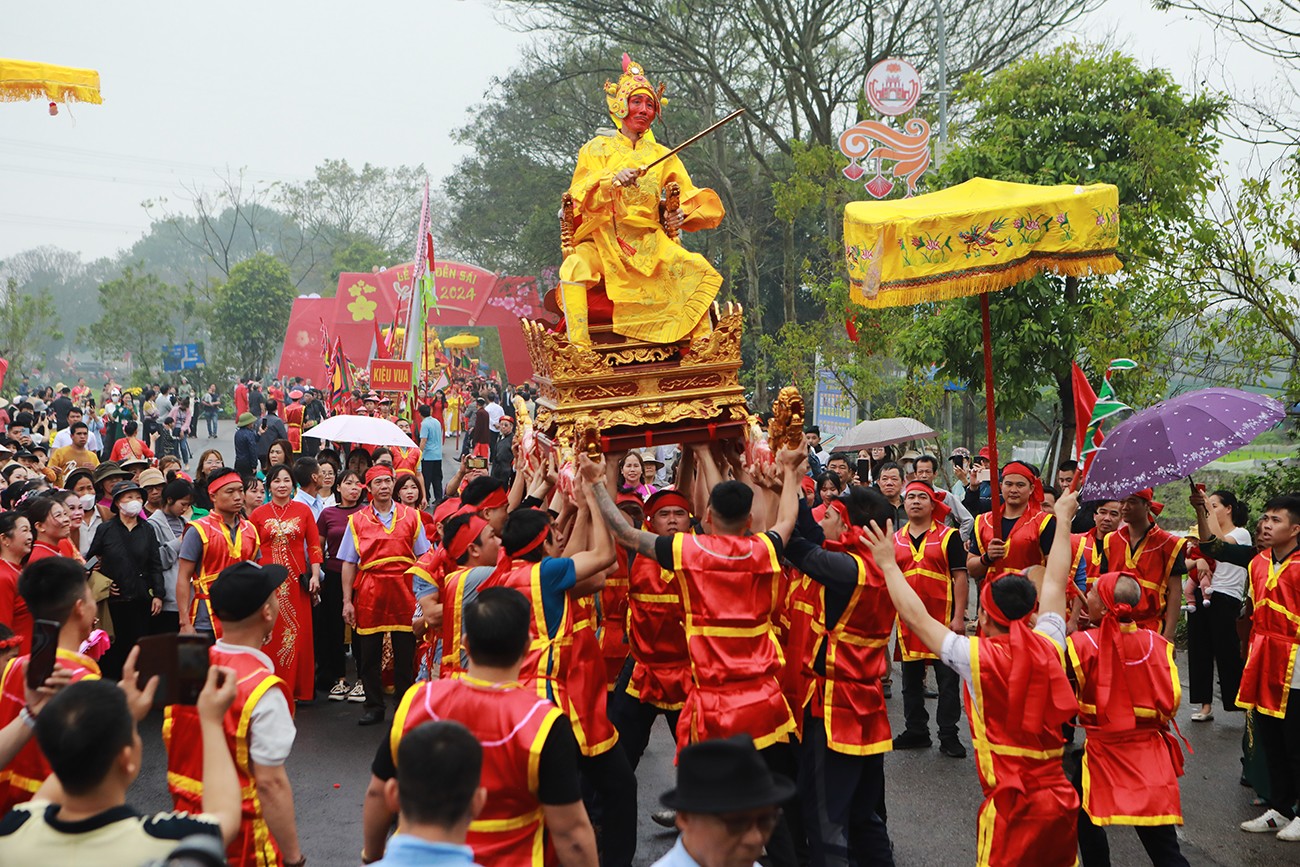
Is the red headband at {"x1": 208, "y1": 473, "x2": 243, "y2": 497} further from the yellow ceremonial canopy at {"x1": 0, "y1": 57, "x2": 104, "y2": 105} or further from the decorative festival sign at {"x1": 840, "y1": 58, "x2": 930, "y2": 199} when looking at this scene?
the decorative festival sign at {"x1": 840, "y1": 58, "x2": 930, "y2": 199}

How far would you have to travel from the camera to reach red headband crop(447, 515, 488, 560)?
5.07 m

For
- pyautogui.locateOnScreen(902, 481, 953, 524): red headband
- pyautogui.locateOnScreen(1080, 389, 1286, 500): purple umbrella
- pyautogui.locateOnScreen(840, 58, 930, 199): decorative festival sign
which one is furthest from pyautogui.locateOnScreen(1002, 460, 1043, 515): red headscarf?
pyautogui.locateOnScreen(840, 58, 930, 199): decorative festival sign

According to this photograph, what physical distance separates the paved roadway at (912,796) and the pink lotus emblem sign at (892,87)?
9.13m

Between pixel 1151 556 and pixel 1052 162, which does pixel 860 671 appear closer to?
pixel 1151 556

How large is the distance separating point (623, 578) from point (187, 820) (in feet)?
10.8

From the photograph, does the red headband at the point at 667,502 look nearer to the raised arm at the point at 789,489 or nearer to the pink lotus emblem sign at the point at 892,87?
the raised arm at the point at 789,489

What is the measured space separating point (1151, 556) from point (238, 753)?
510cm

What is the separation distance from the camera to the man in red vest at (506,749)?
10.6 ft

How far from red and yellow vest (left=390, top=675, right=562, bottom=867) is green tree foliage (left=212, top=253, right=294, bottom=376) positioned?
44.5 metres

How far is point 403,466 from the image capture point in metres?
11.8

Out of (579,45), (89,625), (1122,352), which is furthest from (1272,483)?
(579,45)

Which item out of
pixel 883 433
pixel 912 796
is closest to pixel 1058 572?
pixel 912 796

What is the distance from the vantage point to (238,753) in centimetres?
343

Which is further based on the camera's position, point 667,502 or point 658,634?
point 667,502
